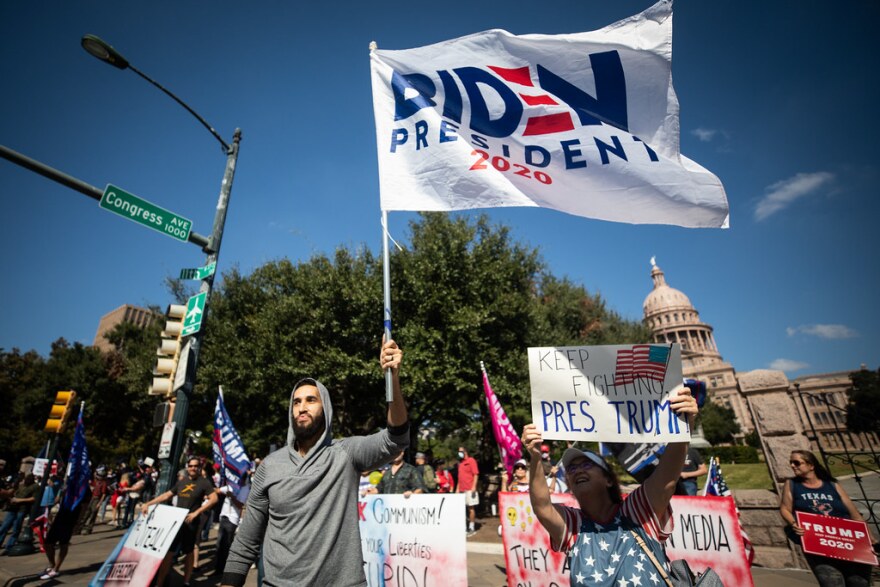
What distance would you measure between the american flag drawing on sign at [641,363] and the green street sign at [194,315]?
670 centimetres

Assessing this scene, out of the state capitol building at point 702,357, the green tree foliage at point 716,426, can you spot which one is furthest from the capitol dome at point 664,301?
the green tree foliage at point 716,426

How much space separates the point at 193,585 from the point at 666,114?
914cm

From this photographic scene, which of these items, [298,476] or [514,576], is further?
[514,576]

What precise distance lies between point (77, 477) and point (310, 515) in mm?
8222

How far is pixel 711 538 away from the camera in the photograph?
14.9 feet

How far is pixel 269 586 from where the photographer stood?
7.48 ft

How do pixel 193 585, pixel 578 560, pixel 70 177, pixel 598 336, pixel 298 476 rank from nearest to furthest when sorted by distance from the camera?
pixel 578 560 → pixel 298 476 → pixel 70 177 → pixel 193 585 → pixel 598 336

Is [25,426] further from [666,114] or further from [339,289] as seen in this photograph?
[666,114]

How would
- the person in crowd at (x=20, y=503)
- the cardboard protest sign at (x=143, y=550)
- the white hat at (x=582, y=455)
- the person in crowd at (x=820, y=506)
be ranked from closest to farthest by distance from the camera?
1. the white hat at (x=582, y=455)
2. the person in crowd at (x=820, y=506)
3. the cardboard protest sign at (x=143, y=550)
4. the person in crowd at (x=20, y=503)

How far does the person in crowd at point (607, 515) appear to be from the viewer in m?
2.12

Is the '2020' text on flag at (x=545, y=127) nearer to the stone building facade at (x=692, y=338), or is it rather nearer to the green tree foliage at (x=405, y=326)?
the green tree foliage at (x=405, y=326)

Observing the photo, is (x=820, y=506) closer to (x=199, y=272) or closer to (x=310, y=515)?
(x=310, y=515)

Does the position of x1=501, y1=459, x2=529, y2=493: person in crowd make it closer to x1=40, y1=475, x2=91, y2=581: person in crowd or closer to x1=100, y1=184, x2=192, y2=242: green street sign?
x1=100, y1=184, x2=192, y2=242: green street sign

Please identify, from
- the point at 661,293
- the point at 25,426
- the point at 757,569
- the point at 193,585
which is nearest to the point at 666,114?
the point at 757,569
